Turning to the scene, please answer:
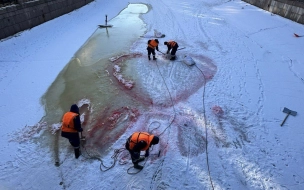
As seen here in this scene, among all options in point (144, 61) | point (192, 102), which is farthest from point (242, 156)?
point (144, 61)

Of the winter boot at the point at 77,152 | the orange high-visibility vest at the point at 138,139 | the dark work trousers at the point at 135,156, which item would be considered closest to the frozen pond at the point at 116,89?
the winter boot at the point at 77,152

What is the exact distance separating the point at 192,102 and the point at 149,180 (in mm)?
3396

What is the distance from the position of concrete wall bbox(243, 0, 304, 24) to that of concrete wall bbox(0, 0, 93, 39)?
1614 cm

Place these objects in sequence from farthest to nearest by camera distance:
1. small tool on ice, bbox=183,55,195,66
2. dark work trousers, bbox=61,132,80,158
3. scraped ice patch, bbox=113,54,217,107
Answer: small tool on ice, bbox=183,55,195,66 < scraped ice patch, bbox=113,54,217,107 < dark work trousers, bbox=61,132,80,158

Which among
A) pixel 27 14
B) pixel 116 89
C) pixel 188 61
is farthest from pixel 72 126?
pixel 27 14

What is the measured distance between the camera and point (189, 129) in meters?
6.29

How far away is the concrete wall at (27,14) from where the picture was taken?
11320mm

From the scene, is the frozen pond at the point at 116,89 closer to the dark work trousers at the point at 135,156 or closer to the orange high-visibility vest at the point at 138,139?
the dark work trousers at the point at 135,156

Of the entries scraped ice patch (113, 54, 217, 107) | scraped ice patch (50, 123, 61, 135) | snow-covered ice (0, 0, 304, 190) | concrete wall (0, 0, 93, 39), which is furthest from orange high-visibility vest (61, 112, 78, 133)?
concrete wall (0, 0, 93, 39)

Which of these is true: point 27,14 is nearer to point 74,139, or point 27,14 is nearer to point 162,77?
point 162,77

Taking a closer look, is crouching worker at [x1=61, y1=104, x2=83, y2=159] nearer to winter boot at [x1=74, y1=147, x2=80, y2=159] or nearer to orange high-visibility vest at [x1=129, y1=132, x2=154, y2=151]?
winter boot at [x1=74, y1=147, x2=80, y2=159]

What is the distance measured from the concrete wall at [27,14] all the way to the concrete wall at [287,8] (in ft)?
52.9

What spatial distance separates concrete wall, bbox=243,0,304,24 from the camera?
13.5 meters

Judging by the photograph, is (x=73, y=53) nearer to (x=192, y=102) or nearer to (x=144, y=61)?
(x=144, y=61)
